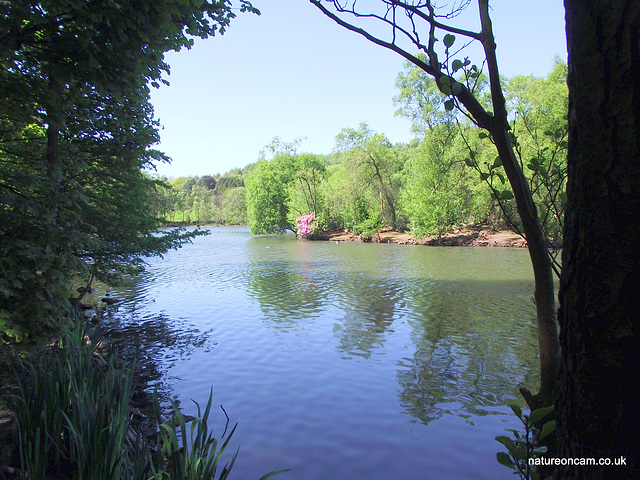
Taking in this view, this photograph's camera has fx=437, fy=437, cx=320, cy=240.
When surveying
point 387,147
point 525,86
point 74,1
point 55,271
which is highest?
point 525,86

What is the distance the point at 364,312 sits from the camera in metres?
11.8

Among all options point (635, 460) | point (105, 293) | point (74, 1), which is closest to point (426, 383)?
point (635, 460)

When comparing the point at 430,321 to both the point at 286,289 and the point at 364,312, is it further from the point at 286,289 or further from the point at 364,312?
the point at 286,289

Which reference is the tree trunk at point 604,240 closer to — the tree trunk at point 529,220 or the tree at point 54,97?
the tree trunk at point 529,220

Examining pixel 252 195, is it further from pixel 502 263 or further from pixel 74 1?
pixel 74 1

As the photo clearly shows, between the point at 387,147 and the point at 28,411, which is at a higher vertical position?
the point at 387,147

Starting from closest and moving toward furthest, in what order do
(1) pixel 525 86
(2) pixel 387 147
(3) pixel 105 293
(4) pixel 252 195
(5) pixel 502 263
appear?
(3) pixel 105 293 → (5) pixel 502 263 → (1) pixel 525 86 → (2) pixel 387 147 → (4) pixel 252 195

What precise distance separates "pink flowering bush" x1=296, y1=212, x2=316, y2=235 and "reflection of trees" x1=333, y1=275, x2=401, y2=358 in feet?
96.2

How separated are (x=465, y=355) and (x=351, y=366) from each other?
218 centimetres

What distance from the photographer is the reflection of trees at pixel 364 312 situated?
29.9 ft

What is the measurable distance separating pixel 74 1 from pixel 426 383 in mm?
6531

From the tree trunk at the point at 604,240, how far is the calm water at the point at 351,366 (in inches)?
147

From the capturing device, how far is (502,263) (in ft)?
72.3

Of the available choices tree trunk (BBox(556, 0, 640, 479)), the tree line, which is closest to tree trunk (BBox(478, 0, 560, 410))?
tree trunk (BBox(556, 0, 640, 479))
